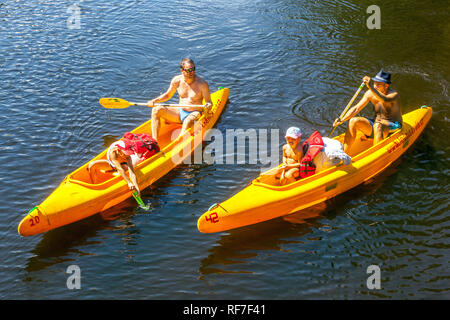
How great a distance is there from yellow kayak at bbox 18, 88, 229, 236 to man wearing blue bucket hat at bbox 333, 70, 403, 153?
325 cm

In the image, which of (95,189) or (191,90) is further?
(191,90)

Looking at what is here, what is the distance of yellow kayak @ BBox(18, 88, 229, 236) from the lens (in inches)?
315

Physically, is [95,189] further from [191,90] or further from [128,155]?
[191,90]

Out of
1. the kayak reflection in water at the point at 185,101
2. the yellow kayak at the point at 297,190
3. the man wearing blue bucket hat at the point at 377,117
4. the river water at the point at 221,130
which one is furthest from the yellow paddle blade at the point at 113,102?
the man wearing blue bucket hat at the point at 377,117

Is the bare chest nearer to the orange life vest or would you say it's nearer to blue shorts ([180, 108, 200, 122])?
blue shorts ([180, 108, 200, 122])

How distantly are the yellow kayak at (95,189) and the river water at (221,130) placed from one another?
28 cm

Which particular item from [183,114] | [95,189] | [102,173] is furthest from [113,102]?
[95,189]

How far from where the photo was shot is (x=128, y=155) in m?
8.93

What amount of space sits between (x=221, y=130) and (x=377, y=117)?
11.7 ft

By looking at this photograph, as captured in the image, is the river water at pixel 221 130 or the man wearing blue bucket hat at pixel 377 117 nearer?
the river water at pixel 221 130

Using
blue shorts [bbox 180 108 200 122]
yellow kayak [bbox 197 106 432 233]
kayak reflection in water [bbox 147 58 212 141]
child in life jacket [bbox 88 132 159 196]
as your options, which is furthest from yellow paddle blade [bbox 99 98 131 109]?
yellow kayak [bbox 197 106 432 233]

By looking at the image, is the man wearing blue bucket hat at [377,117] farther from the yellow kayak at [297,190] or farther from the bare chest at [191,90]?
the bare chest at [191,90]

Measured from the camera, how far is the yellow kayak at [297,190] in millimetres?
8031

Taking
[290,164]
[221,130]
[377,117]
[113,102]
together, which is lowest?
[290,164]
